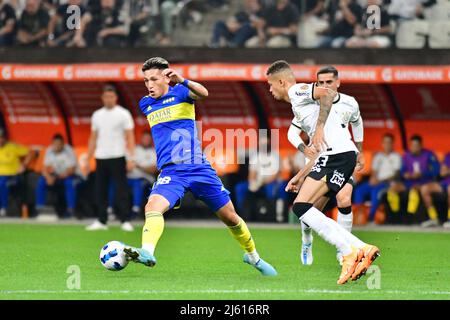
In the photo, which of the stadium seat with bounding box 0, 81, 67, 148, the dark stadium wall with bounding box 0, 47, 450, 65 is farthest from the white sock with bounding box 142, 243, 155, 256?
the stadium seat with bounding box 0, 81, 67, 148

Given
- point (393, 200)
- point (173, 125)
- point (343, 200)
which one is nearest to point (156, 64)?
point (173, 125)

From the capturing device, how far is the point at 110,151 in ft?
60.1

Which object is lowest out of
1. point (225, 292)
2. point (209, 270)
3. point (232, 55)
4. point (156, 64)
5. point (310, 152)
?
point (209, 270)

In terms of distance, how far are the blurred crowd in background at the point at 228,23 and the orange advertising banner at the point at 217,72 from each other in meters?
0.83

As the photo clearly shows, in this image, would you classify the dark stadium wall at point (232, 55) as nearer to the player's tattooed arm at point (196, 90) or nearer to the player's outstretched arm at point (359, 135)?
the player's outstretched arm at point (359, 135)

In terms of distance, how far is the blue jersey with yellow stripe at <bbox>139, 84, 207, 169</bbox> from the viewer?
10875 mm

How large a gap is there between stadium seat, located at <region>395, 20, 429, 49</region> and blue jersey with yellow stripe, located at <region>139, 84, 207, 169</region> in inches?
391

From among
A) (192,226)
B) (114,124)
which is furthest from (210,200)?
(192,226)

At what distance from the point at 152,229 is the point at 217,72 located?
977 cm

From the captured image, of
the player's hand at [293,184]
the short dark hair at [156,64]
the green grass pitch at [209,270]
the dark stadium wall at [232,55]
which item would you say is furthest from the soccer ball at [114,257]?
the dark stadium wall at [232,55]

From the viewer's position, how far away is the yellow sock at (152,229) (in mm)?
10172

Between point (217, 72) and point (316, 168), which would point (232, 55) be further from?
point (316, 168)
